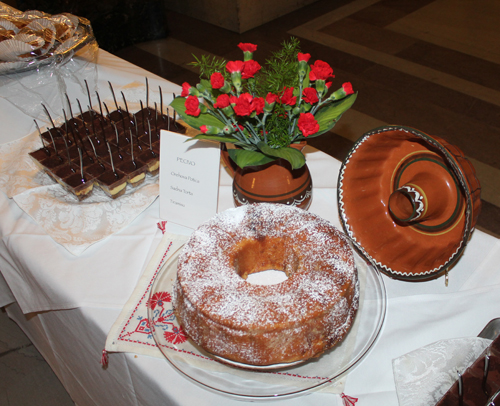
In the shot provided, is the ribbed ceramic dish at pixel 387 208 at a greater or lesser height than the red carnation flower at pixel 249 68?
lesser

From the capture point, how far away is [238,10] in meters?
3.90

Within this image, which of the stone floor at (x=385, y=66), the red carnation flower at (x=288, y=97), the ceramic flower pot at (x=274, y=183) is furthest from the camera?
the stone floor at (x=385, y=66)

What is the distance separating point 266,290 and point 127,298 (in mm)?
375

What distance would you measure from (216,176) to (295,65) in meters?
0.30

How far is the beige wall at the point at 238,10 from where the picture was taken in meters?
3.96

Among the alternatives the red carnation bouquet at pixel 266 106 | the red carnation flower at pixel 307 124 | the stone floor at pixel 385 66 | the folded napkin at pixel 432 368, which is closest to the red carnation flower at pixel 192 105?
the red carnation bouquet at pixel 266 106

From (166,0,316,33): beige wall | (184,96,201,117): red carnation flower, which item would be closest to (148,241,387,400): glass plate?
(184,96,201,117): red carnation flower

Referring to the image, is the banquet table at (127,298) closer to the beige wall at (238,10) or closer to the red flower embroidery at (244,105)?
the red flower embroidery at (244,105)

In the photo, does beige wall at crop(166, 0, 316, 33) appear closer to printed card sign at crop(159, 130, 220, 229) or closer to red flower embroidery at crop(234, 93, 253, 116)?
printed card sign at crop(159, 130, 220, 229)

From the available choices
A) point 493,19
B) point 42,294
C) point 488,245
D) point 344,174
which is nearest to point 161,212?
point 42,294

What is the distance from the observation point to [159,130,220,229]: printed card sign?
3.28ft

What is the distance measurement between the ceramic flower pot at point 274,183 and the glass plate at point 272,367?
27 centimetres

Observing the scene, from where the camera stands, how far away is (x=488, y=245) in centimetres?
103

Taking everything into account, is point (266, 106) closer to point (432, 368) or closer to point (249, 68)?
point (249, 68)
